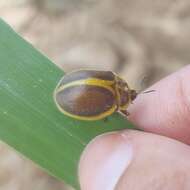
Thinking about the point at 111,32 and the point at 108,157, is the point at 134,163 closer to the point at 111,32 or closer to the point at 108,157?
the point at 108,157

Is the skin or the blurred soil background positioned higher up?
the skin

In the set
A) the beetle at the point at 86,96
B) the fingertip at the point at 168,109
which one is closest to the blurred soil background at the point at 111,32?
the fingertip at the point at 168,109

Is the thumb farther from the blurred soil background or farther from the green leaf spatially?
the blurred soil background

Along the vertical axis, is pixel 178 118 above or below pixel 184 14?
above

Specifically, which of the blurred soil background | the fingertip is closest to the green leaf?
the fingertip

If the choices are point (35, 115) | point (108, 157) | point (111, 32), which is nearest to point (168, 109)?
point (108, 157)

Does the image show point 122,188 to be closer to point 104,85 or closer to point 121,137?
point 121,137

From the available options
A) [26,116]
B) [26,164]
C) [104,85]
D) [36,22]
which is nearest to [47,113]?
[26,116]
